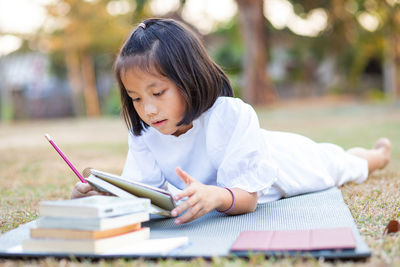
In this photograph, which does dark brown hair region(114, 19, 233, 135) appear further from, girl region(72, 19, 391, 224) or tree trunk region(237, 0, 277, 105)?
tree trunk region(237, 0, 277, 105)

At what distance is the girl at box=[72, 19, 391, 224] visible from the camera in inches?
74.0

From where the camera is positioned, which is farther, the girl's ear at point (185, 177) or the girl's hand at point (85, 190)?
the girl's hand at point (85, 190)

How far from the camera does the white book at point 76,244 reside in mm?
1411

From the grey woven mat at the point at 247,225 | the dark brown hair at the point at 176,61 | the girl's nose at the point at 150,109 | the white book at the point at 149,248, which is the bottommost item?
the grey woven mat at the point at 247,225

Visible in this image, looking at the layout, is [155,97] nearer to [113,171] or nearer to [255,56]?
[113,171]

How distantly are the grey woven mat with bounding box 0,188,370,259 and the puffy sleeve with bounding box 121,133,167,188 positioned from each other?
0.33 meters

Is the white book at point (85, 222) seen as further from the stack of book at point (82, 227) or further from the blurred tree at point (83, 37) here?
the blurred tree at point (83, 37)

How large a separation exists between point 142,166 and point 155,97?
0.47 metres

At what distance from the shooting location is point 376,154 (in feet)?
10.3

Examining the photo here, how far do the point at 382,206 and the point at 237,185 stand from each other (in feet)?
2.02

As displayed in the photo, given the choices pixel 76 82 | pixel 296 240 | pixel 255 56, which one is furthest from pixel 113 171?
pixel 76 82

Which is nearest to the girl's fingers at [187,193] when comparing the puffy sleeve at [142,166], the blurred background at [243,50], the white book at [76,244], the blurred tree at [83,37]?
the white book at [76,244]

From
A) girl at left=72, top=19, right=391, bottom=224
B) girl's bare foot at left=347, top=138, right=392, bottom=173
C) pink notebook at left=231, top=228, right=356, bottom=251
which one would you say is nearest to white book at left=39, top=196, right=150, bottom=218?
girl at left=72, top=19, right=391, bottom=224

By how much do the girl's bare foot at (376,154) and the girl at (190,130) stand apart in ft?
2.53
